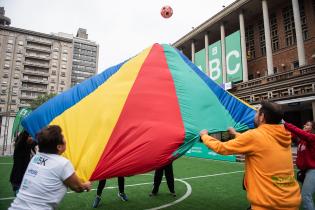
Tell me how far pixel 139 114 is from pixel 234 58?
2500 cm

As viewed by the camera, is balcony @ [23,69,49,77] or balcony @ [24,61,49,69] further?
balcony @ [24,61,49,69]

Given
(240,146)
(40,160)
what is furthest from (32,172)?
(240,146)

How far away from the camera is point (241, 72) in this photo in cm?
2498

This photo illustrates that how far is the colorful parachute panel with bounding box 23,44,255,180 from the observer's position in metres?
2.68

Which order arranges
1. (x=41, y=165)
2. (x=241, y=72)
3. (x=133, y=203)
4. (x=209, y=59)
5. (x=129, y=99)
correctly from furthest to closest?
(x=209, y=59)
(x=241, y=72)
(x=133, y=203)
(x=129, y=99)
(x=41, y=165)

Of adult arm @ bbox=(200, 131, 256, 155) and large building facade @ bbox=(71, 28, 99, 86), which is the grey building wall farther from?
adult arm @ bbox=(200, 131, 256, 155)

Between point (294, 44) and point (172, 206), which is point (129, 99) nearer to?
point (172, 206)

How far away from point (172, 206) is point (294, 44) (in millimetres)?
22904

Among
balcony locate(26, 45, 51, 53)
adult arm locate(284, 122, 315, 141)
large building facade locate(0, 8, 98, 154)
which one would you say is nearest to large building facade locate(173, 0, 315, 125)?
adult arm locate(284, 122, 315, 141)

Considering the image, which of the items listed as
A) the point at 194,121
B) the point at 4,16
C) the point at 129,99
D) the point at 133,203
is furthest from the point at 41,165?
the point at 4,16

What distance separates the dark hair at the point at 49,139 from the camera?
2.20 metres

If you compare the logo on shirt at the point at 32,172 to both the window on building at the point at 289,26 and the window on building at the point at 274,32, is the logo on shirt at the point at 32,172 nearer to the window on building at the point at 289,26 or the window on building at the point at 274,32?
the window on building at the point at 289,26

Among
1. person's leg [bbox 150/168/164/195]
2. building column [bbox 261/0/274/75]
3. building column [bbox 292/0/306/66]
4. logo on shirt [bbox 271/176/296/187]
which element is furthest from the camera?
building column [bbox 261/0/274/75]

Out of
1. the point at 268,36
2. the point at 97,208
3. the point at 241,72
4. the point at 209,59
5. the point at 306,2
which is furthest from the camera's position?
the point at 209,59
